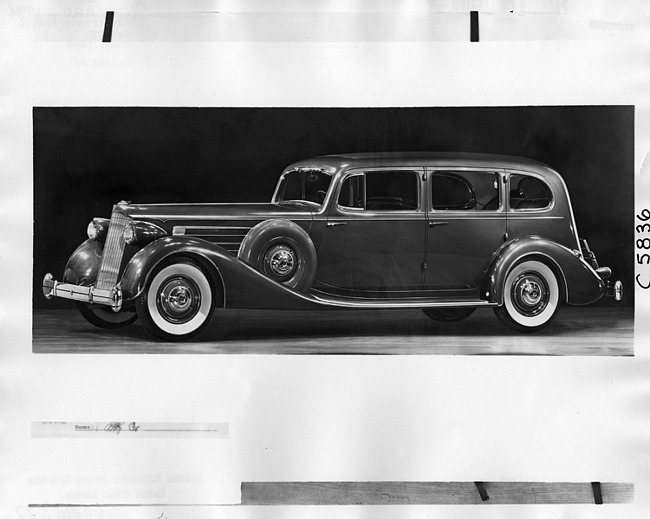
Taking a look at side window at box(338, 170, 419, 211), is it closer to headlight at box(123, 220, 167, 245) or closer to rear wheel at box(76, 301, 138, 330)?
headlight at box(123, 220, 167, 245)

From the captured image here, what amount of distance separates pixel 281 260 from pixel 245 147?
33cm

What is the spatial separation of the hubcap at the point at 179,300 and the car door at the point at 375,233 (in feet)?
1.15

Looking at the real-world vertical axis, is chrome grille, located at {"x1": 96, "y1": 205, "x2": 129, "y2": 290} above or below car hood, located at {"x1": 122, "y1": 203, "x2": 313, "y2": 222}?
below

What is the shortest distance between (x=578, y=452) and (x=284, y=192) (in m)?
1.07

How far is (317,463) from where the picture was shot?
175cm

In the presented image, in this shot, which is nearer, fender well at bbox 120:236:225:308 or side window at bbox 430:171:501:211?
fender well at bbox 120:236:225:308

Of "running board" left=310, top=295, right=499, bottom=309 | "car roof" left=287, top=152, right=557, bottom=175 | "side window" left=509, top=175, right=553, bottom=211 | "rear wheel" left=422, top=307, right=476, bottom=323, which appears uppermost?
"car roof" left=287, top=152, right=557, bottom=175

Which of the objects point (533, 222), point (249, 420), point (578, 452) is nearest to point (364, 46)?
point (533, 222)

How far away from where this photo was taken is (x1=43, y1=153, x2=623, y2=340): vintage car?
1813 millimetres

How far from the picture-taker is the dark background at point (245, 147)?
179 centimetres

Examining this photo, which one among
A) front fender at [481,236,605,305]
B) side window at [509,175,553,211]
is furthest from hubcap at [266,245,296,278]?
side window at [509,175,553,211]

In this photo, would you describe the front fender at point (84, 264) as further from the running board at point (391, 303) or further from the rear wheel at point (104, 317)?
the running board at point (391, 303)

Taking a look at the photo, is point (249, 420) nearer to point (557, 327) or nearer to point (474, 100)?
point (557, 327)
